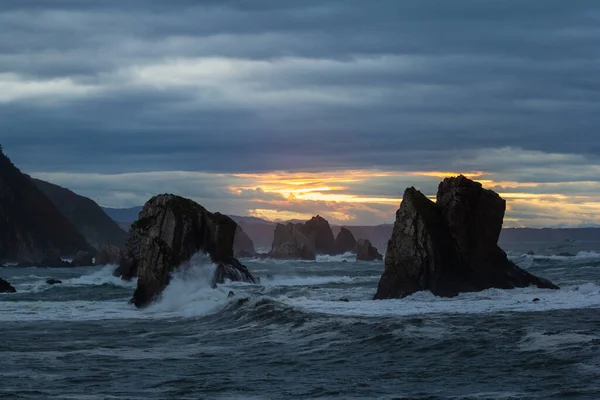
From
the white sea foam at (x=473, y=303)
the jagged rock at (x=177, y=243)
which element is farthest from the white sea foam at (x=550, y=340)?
the jagged rock at (x=177, y=243)

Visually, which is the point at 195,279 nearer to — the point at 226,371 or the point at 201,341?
the point at 201,341

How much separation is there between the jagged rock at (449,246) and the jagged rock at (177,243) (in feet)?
50.6

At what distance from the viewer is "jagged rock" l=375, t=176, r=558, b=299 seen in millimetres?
56469

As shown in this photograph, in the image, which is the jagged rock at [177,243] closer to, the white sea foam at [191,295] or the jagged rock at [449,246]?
the white sea foam at [191,295]

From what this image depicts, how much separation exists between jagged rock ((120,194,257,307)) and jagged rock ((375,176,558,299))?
1543 centimetres

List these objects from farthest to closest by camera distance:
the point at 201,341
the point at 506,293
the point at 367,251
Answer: the point at 367,251 < the point at 506,293 < the point at 201,341

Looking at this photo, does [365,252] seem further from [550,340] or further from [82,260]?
[550,340]

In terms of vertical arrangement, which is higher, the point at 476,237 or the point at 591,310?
the point at 476,237

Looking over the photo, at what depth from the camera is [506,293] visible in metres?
56.5

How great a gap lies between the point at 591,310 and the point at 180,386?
25.8 metres

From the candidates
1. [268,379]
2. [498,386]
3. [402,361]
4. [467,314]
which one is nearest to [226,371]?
[268,379]

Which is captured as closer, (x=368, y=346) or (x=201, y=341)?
(x=368, y=346)

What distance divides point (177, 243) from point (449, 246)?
20.6 meters

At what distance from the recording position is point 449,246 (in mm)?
57438
